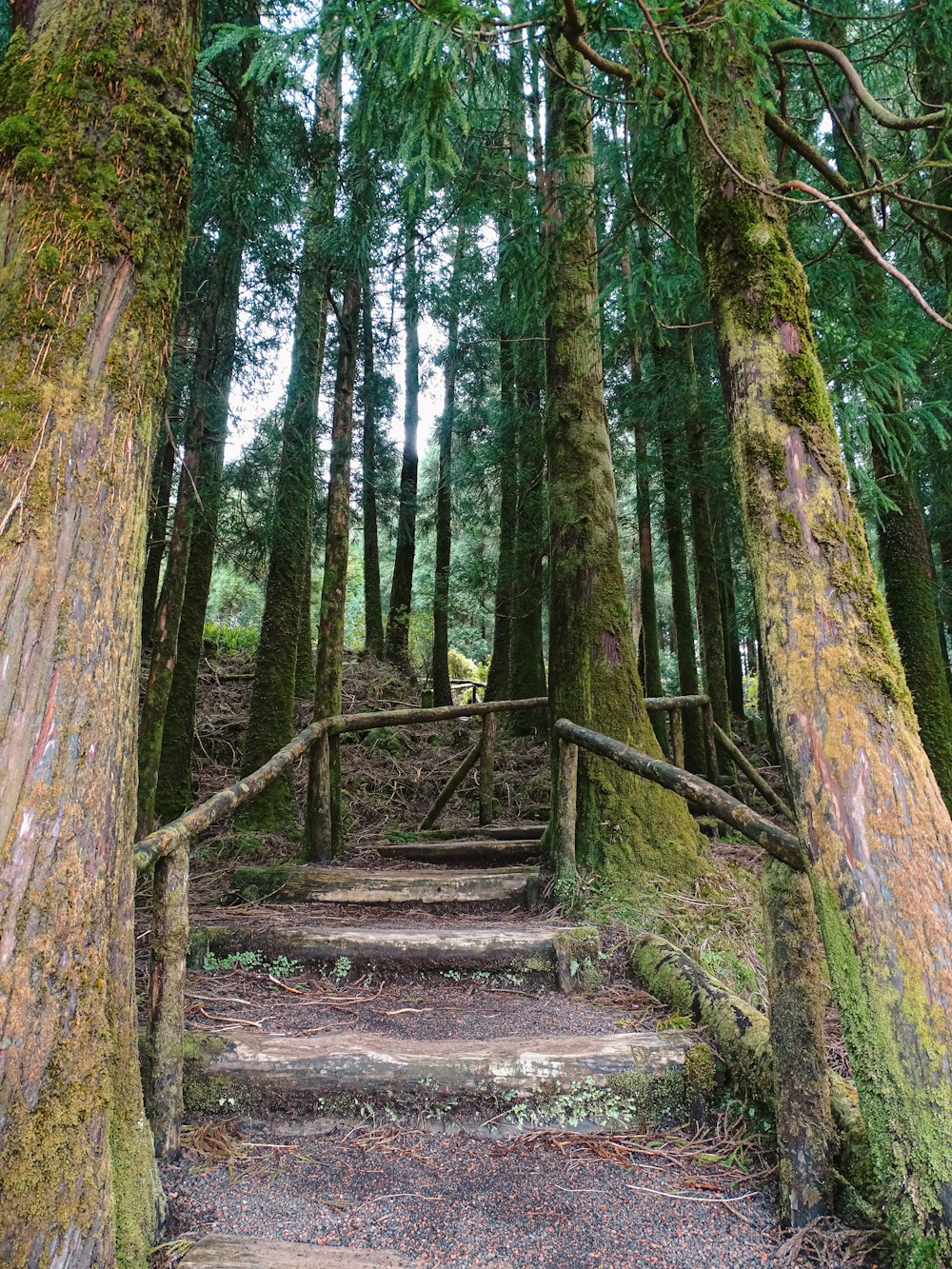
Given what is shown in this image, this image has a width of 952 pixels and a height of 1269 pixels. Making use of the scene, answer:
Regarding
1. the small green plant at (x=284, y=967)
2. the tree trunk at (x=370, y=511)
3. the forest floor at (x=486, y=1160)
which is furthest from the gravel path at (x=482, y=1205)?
the tree trunk at (x=370, y=511)

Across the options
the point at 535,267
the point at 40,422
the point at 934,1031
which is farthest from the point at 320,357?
the point at 934,1031

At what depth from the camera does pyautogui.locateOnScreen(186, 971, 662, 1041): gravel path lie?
3121mm

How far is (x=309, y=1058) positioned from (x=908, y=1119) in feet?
6.70

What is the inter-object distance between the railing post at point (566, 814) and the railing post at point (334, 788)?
1884mm

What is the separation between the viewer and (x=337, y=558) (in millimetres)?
6148

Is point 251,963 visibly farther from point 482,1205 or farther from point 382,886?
point 482,1205

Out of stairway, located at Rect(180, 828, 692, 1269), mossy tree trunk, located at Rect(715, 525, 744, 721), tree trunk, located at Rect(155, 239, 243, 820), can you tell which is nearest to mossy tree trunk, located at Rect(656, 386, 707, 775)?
mossy tree trunk, located at Rect(715, 525, 744, 721)

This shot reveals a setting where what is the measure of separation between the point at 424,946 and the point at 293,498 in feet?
20.5

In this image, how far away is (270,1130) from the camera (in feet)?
8.70

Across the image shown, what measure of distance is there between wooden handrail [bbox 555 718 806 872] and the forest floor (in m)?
0.93

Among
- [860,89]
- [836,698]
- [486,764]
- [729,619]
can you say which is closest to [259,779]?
[836,698]

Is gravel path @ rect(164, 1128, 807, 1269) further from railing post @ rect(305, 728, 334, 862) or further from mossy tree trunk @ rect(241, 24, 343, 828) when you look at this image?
mossy tree trunk @ rect(241, 24, 343, 828)

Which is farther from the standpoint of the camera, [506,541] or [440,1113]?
[506,541]

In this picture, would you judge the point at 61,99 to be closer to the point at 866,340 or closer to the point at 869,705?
the point at 869,705
